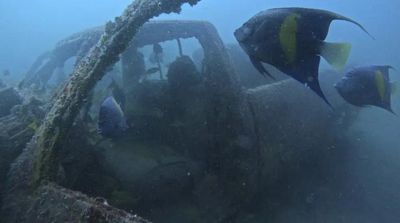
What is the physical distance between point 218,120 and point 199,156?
0.64m

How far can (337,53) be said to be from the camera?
192 centimetres

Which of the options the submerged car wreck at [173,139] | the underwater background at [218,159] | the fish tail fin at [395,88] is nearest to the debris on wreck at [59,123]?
the submerged car wreck at [173,139]

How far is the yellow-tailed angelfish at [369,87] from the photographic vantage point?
2.99 meters

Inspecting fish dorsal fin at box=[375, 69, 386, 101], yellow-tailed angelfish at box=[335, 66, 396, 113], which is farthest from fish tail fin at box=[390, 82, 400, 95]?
fish dorsal fin at box=[375, 69, 386, 101]

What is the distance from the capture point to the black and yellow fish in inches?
76.7

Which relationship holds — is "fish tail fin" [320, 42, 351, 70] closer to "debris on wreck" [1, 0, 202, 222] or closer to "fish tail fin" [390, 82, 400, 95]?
"fish tail fin" [390, 82, 400, 95]

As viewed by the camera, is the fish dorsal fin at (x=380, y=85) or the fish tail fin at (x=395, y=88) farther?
the fish tail fin at (x=395, y=88)

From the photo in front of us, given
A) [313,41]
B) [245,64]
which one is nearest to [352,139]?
[245,64]

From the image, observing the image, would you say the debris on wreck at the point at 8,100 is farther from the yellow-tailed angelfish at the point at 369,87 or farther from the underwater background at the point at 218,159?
the yellow-tailed angelfish at the point at 369,87

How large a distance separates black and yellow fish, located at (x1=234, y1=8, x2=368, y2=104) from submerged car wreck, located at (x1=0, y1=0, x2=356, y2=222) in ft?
5.47

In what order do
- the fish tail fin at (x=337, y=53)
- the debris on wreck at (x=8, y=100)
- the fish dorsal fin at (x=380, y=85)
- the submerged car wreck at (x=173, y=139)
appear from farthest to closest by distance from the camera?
the debris on wreck at (x=8, y=100) → the submerged car wreck at (x=173, y=139) → the fish dorsal fin at (x=380, y=85) → the fish tail fin at (x=337, y=53)

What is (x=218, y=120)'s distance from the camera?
199 inches

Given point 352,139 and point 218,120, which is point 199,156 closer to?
point 218,120

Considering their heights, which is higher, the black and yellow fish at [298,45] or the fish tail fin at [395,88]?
the black and yellow fish at [298,45]
